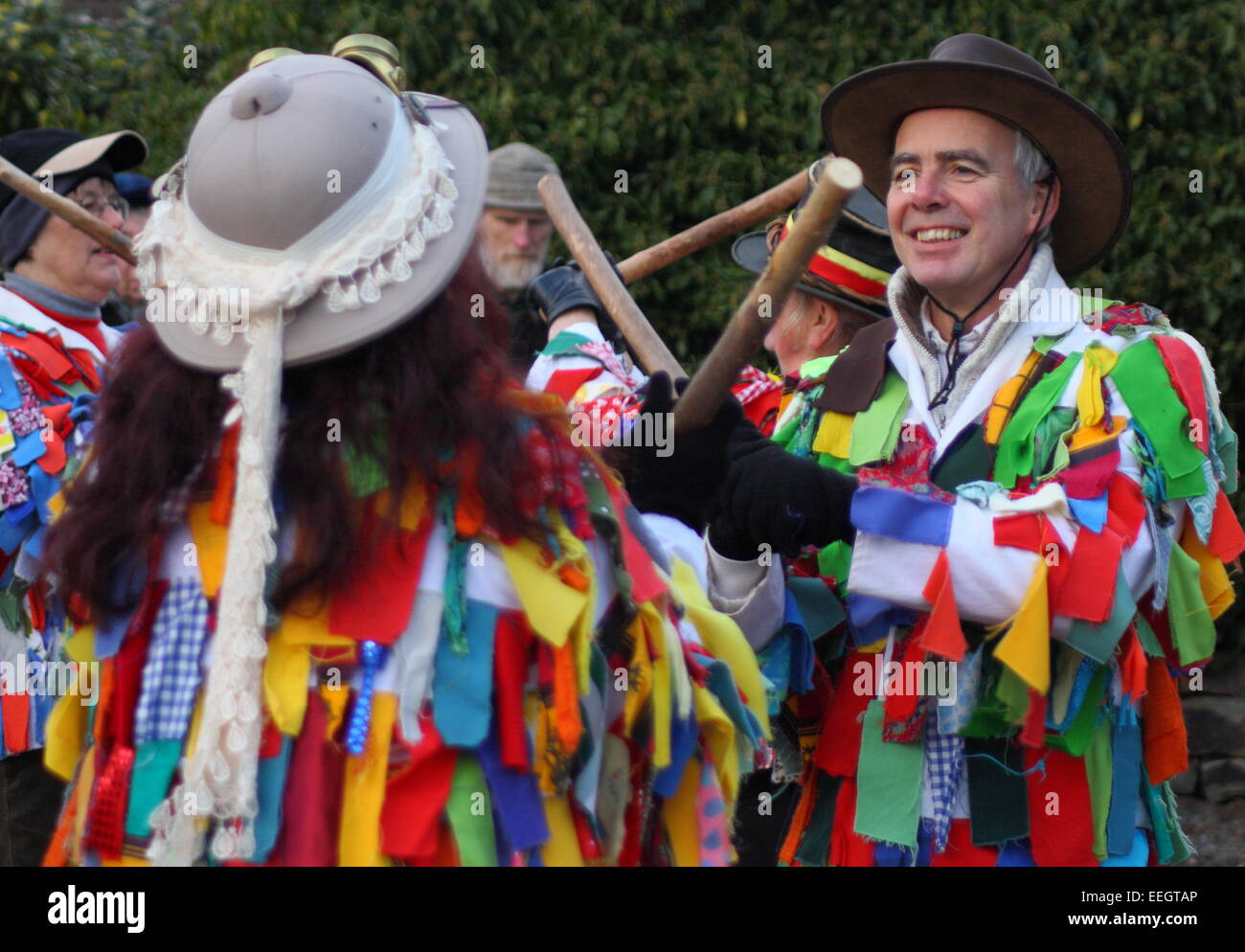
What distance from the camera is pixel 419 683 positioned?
67.9 inches

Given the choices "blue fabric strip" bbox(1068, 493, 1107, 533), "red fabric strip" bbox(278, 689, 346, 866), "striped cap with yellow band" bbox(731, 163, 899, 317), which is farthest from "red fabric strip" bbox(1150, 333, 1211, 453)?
"red fabric strip" bbox(278, 689, 346, 866)

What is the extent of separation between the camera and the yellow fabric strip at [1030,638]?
2.29 m

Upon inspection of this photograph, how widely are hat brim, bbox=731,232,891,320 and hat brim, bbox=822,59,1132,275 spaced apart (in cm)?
76

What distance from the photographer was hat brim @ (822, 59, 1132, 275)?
2600mm

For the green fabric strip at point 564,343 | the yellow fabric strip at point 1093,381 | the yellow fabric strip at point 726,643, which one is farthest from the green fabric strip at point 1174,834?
the green fabric strip at point 564,343

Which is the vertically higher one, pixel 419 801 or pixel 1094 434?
pixel 1094 434

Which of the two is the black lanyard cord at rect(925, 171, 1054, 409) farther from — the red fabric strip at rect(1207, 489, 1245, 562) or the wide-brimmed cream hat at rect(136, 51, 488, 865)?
the wide-brimmed cream hat at rect(136, 51, 488, 865)

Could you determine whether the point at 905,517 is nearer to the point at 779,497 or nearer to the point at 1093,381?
the point at 779,497

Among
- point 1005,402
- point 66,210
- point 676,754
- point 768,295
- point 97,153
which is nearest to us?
point 676,754

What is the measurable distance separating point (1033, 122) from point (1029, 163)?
77 mm

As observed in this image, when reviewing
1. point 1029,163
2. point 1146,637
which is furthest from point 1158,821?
point 1029,163
